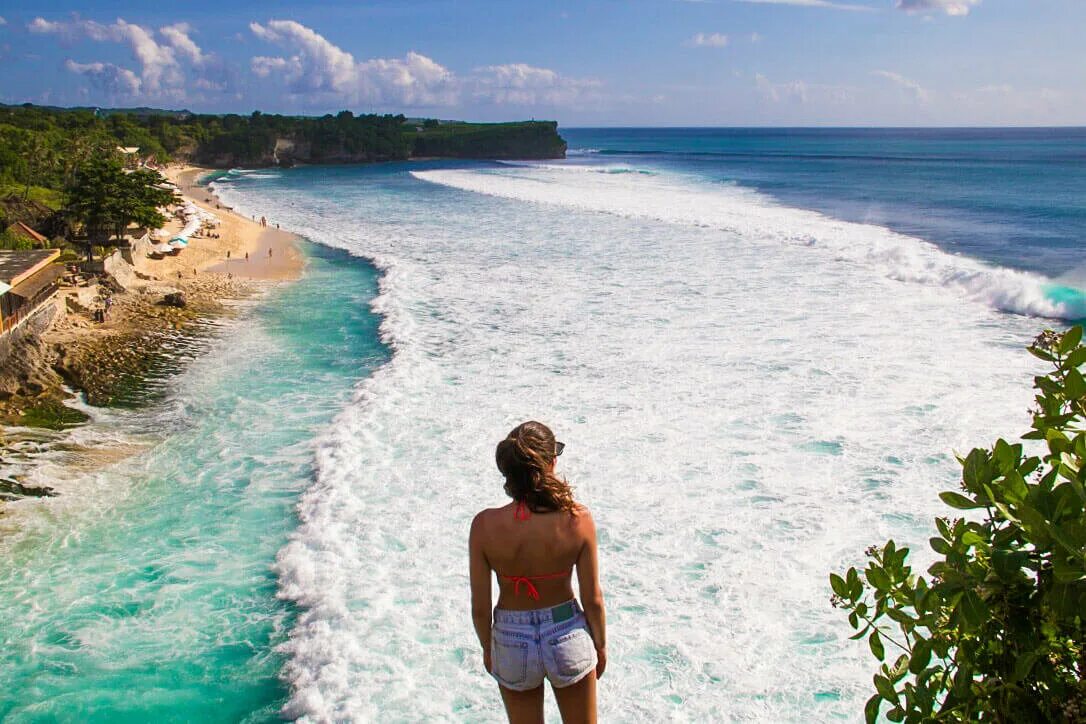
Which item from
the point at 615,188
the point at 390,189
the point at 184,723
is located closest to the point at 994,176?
the point at 615,188

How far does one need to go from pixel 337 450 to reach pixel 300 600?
3949 millimetres

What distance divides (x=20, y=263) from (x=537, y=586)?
74.0 ft

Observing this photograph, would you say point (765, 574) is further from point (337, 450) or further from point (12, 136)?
point (12, 136)

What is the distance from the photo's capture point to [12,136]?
59.6 meters

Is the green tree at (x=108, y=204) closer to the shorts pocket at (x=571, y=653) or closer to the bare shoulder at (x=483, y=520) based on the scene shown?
the bare shoulder at (x=483, y=520)

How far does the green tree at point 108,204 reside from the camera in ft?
93.9

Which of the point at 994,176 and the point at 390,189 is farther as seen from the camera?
the point at 994,176

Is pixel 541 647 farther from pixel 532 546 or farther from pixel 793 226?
pixel 793 226

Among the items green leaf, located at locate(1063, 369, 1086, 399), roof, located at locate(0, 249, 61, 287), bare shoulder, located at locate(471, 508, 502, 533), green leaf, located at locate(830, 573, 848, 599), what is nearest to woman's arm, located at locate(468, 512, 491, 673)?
bare shoulder, located at locate(471, 508, 502, 533)

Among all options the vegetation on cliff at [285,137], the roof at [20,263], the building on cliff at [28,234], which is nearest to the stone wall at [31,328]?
the roof at [20,263]

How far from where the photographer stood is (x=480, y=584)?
3711 millimetres

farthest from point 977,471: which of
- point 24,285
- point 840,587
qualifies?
point 24,285

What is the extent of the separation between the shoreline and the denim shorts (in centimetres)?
1143

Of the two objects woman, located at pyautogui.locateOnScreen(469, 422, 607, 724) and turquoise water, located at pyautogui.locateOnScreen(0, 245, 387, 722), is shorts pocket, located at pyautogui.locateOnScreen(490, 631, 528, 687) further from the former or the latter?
turquoise water, located at pyautogui.locateOnScreen(0, 245, 387, 722)
